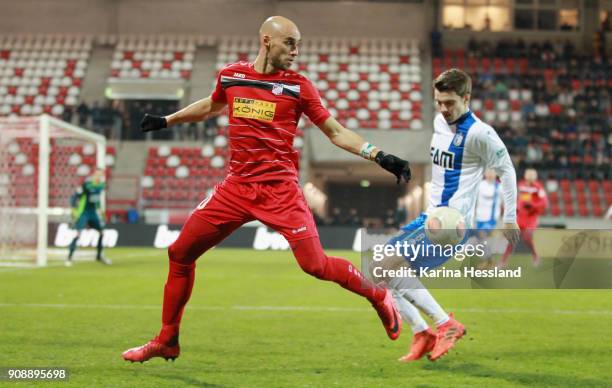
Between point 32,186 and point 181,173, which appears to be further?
point 181,173

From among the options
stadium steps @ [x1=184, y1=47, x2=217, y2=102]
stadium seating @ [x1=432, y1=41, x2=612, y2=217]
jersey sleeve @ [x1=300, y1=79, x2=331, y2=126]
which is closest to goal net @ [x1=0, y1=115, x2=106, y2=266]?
stadium steps @ [x1=184, y1=47, x2=217, y2=102]

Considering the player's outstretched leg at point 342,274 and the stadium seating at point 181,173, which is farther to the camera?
the stadium seating at point 181,173

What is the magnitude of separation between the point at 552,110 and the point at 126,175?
649 inches

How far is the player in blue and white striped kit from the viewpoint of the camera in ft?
17.3

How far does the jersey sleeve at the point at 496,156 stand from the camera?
17.3 feet

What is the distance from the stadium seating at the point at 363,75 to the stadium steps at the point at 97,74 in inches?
192

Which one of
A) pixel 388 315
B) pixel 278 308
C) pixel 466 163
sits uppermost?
pixel 466 163

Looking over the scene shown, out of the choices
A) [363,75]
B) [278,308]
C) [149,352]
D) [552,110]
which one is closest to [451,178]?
[149,352]

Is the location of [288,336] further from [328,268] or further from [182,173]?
[182,173]

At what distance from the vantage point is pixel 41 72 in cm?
3322

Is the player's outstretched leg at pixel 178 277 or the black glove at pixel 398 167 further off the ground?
the black glove at pixel 398 167

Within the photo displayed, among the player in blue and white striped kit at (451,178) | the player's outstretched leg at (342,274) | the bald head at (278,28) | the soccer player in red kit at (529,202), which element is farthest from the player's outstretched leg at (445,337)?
the soccer player in red kit at (529,202)

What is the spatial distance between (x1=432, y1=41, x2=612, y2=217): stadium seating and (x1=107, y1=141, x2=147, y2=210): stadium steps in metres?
12.8

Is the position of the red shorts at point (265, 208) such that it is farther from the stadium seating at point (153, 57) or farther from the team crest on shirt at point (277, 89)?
the stadium seating at point (153, 57)
